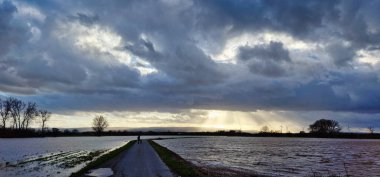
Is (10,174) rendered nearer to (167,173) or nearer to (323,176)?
(167,173)

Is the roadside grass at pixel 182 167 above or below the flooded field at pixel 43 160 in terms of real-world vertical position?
above

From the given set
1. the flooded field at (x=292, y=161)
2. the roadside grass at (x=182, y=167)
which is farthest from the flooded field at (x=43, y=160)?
the flooded field at (x=292, y=161)

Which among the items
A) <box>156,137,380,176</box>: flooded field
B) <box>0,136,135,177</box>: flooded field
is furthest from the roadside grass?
<box>0,136,135,177</box>: flooded field

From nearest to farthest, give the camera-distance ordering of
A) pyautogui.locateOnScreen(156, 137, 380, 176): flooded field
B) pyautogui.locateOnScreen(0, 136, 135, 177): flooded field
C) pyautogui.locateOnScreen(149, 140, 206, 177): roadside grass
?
pyautogui.locateOnScreen(149, 140, 206, 177): roadside grass < pyautogui.locateOnScreen(0, 136, 135, 177): flooded field < pyautogui.locateOnScreen(156, 137, 380, 176): flooded field

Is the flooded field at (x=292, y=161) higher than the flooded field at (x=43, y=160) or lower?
lower

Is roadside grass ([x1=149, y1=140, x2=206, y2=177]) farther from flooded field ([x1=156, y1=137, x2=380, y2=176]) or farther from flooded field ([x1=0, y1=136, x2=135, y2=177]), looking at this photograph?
flooded field ([x1=0, y1=136, x2=135, y2=177])

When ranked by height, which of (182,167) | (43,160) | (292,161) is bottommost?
(292,161)

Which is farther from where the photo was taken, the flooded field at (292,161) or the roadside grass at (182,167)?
the flooded field at (292,161)

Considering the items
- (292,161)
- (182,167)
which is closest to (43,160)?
(182,167)

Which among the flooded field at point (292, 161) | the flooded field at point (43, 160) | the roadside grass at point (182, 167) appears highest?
the roadside grass at point (182, 167)

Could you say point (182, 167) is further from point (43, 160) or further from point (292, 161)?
point (292, 161)

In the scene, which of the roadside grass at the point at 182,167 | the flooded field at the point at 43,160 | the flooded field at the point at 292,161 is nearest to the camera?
the roadside grass at the point at 182,167

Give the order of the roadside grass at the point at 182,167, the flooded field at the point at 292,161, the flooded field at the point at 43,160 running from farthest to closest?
the flooded field at the point at 292,161 < the flooded field at the point at 43,160 < the roadside grass at the point at 182,167

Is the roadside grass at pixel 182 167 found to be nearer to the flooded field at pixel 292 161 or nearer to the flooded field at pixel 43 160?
the flooded field at pixel 292 161
